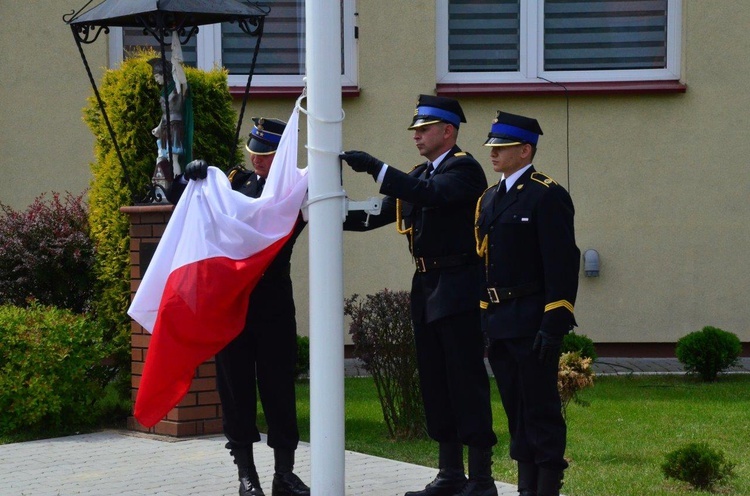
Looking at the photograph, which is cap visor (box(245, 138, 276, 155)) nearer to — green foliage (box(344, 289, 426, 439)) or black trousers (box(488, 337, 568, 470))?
black trousers (box(488, 337, 568, 470))

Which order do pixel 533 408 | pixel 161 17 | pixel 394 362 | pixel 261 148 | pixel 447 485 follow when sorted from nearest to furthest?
1. pixel 533 408
2. pixel 447 485
3. pixel 261 148
4. pixel 161 17
5. pixel 394 362

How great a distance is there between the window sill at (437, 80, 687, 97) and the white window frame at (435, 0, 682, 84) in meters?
0.15

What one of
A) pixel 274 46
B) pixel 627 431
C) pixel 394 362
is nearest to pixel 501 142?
pixel 394 362

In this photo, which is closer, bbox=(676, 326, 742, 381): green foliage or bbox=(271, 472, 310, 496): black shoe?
bbox=(271, 472, 310, 496): black shoe

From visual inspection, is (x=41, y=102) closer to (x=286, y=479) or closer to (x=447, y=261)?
(x=286, y=479)

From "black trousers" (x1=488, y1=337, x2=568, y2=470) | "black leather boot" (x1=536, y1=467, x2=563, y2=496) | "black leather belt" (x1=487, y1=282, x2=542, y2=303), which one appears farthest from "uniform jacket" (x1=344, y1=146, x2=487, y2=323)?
"black leather boot" (x1=536, y1=467, x2=563, y2=496)

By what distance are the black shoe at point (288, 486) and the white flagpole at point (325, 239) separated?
636 mm

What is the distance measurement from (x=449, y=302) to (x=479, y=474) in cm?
88

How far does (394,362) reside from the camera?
791 cm

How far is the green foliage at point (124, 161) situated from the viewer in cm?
841

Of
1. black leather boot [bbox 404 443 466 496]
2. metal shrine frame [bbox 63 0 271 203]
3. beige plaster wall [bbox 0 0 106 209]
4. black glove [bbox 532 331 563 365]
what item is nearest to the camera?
black glove [bbox 532 331 563 365]

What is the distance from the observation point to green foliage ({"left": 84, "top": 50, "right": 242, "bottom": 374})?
841cm

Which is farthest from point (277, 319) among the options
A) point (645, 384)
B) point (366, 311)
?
point (645, 384)

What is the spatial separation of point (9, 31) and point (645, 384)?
22.9 ft
